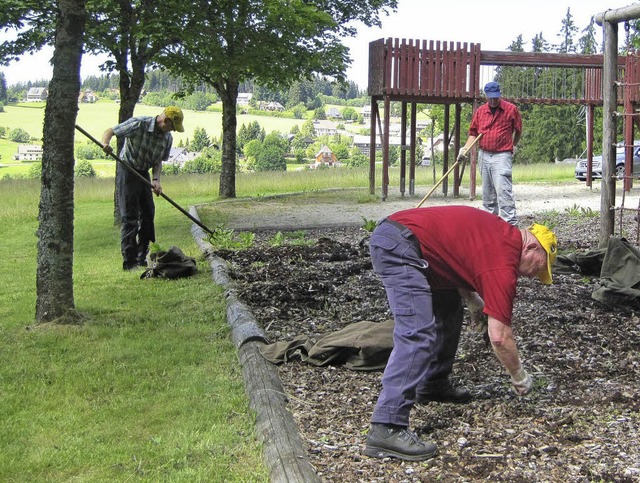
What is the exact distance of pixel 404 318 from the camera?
3.74m

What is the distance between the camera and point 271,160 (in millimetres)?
58469

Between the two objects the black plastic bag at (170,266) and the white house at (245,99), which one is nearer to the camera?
the black plastic bag at (170,266)

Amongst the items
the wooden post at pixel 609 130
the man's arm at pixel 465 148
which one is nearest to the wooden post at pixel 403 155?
the man's arm at pixel 465 148

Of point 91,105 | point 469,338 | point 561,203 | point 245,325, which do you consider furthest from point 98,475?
point 91,105

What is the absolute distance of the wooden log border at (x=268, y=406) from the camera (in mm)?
3381

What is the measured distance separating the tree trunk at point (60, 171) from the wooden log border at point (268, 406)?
4.57 ft

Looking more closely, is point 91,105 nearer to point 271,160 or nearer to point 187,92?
point 271,160

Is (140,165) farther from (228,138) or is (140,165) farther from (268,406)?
(228,138)

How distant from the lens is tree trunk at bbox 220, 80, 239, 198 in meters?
21.9

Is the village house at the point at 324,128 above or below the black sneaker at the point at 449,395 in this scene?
above

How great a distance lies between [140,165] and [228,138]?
12.9m

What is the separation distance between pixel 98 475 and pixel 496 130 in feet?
24.9

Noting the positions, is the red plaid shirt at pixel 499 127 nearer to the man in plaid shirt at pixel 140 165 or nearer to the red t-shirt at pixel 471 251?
the man in plaid shirt at pixel 140 165

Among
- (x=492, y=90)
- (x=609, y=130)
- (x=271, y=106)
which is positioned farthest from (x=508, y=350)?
(x=271, y=106)
